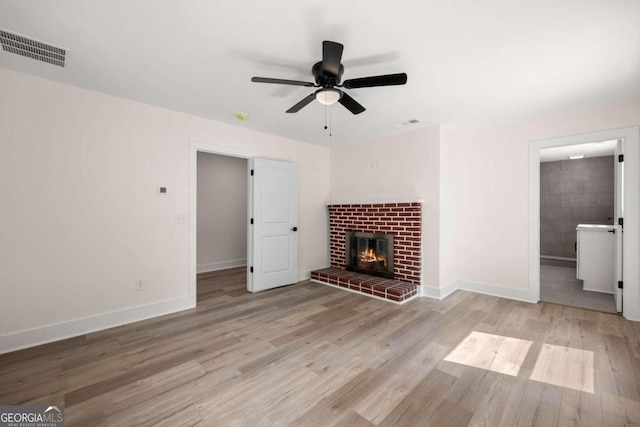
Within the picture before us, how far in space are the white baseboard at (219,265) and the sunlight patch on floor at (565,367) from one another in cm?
539

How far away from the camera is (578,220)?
6.24 m

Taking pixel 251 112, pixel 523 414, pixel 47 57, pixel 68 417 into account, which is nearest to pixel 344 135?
pixel 251 112

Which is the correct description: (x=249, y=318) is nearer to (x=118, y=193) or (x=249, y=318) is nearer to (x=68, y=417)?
(x=68, y=417)

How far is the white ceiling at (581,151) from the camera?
5082mm

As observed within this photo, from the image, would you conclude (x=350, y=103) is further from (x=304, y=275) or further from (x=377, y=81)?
(x=304, y=275)

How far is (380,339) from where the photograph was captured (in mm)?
2627

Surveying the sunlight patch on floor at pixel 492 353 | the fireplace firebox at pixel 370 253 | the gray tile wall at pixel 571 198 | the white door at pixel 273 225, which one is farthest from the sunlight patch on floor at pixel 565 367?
the gray tile wall at pixel 571 198

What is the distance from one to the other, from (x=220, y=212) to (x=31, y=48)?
4138 millimetres

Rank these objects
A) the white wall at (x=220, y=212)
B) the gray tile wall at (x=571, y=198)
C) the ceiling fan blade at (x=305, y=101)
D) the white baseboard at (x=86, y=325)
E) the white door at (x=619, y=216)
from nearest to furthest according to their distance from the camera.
→ the ceiling fan blade at (x=305, y=101) → the white baseboard at (x=86, y=325) → the white door at (x=619, y=216) → the white wall at (x=220, y=212) → the gray tile wall at (x=571, y=198)

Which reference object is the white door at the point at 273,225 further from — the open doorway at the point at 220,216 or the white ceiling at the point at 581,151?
the white ceiling at the point at 581,151

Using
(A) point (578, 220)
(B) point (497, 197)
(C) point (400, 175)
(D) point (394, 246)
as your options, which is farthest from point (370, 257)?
(A) point (578, 220)

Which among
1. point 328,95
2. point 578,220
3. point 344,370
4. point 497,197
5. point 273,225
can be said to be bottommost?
point 344,370

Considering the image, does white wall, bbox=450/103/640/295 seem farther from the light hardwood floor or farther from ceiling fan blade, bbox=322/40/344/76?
ceiling fan blade, bbox=322/40/344/76

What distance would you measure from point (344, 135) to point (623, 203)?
11.7ft
